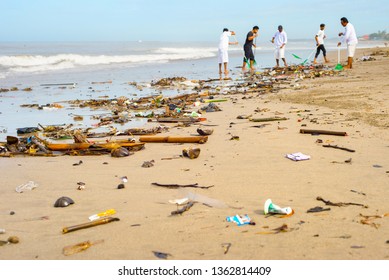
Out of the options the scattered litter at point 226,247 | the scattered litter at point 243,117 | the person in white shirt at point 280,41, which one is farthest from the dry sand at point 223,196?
the person in white shirt at point 280,41

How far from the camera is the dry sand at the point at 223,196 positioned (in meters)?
2.66

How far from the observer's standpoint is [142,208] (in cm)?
343

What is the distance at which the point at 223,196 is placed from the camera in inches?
142

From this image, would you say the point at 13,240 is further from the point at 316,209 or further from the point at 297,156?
the point at 297,156

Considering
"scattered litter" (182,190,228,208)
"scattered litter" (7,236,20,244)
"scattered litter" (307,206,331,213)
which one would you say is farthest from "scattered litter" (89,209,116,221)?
"scattered litter" (307,206,331,213)

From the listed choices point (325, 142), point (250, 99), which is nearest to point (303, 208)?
point (325, 142)

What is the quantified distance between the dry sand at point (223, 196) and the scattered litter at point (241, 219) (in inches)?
2.1

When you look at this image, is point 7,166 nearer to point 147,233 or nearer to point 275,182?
point 147,233

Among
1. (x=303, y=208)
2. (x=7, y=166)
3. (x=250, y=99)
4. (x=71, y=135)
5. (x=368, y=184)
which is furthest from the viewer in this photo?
(x=250, y=99)

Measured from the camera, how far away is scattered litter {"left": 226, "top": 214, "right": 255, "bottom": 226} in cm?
298

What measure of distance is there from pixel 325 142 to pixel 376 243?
2.83 m

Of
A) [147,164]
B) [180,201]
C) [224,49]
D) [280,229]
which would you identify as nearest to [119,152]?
[147,164]

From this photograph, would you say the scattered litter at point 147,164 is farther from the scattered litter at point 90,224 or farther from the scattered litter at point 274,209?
the scattered litter at point 274,209

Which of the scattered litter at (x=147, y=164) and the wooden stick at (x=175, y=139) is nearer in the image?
the scattered litter at (x=147, y=164)
